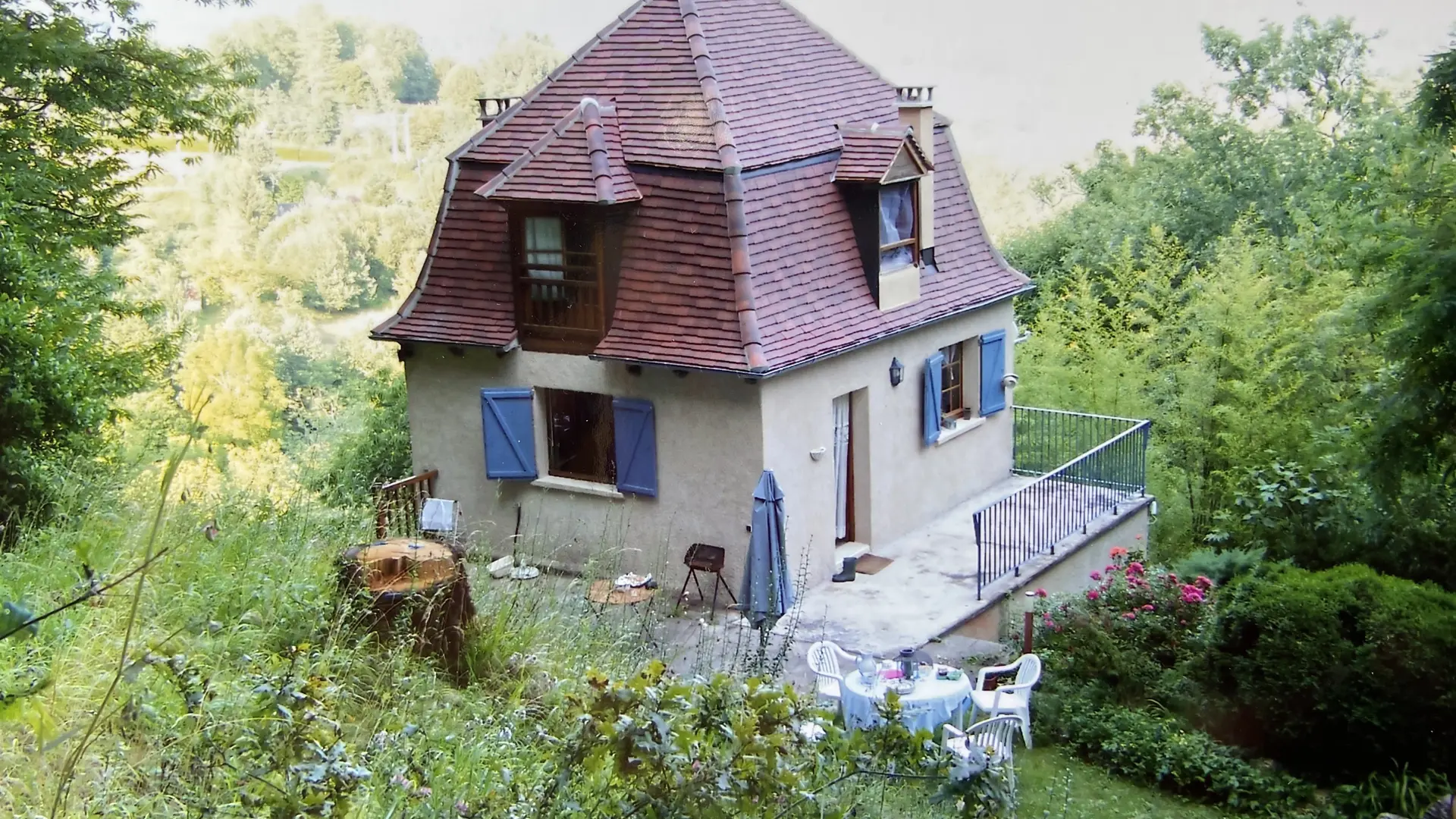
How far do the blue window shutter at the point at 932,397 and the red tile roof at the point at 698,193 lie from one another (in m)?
0.58

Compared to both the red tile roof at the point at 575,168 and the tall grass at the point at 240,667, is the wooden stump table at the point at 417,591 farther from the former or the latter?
the red tile roof at the point at 575,168

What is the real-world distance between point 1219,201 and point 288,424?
32.8m

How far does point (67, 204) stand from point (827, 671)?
1256 cm

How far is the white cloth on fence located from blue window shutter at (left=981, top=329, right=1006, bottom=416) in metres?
7.57

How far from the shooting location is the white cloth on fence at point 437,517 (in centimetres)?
1073

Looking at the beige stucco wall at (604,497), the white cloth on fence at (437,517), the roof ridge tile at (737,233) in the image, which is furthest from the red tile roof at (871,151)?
the white cloth on fence at (437,517)

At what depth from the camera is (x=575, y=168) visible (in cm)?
1392

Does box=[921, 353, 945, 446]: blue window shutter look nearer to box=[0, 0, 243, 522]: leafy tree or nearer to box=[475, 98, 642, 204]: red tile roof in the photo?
box=[475, 98, 642, 204]: red tile roof

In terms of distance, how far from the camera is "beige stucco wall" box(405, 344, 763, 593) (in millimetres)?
13703

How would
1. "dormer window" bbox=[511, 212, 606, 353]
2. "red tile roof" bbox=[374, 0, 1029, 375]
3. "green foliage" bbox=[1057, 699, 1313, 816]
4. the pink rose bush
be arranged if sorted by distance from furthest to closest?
"dormer window" bbox=[511, 212, 606, 353] → "red tile roof" bbox=[374, 0, 1029, 375] → the pink rose bush → "green foliage" bbox=[1057, 699, 1313, 816]

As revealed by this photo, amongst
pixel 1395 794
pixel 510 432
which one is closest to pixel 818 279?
pixel 510 432

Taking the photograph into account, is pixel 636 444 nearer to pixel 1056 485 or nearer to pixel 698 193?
pixel 698 193

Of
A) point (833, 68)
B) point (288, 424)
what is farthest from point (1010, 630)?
point (288, 424)

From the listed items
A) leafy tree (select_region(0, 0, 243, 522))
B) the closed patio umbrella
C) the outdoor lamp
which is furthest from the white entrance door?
leafy tree (select_region(0, 0, 243, 522))
